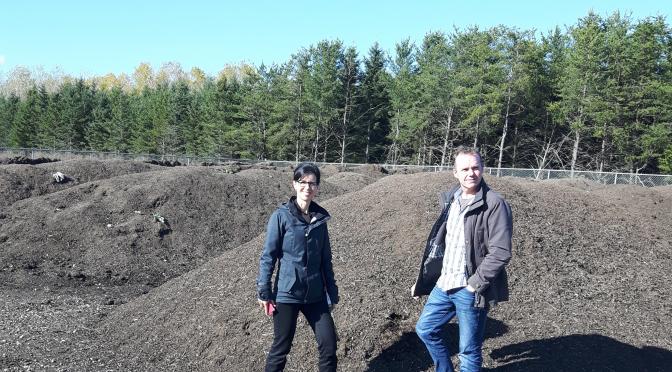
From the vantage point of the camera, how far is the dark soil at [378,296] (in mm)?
5230

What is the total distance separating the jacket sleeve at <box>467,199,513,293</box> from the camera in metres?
3.75

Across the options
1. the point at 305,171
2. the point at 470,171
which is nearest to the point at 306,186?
the point at 305,171

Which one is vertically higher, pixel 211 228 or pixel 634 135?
pixel 634 135

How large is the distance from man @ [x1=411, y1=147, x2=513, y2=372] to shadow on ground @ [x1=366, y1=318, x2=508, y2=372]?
2.46ft

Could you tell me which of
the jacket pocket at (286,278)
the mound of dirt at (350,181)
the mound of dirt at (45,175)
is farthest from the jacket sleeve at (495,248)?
the mound of dirt at (45,175)

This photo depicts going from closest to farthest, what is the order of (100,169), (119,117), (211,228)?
(211,228)
(100,169)
(119,117)

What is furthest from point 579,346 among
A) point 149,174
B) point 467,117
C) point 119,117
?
point 119,117

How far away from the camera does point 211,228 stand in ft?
42.3

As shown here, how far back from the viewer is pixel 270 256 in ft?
13.4

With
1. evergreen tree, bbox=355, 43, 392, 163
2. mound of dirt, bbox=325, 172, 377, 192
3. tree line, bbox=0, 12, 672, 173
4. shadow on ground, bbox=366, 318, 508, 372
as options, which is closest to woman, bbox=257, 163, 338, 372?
shadow on ground, bbox=366, 318, 508, 372

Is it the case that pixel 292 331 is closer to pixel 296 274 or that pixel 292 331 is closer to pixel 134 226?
pixel 296 274

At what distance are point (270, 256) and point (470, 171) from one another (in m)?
1.48

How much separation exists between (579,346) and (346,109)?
3768cm

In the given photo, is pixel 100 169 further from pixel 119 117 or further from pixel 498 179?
pixel 119 117
